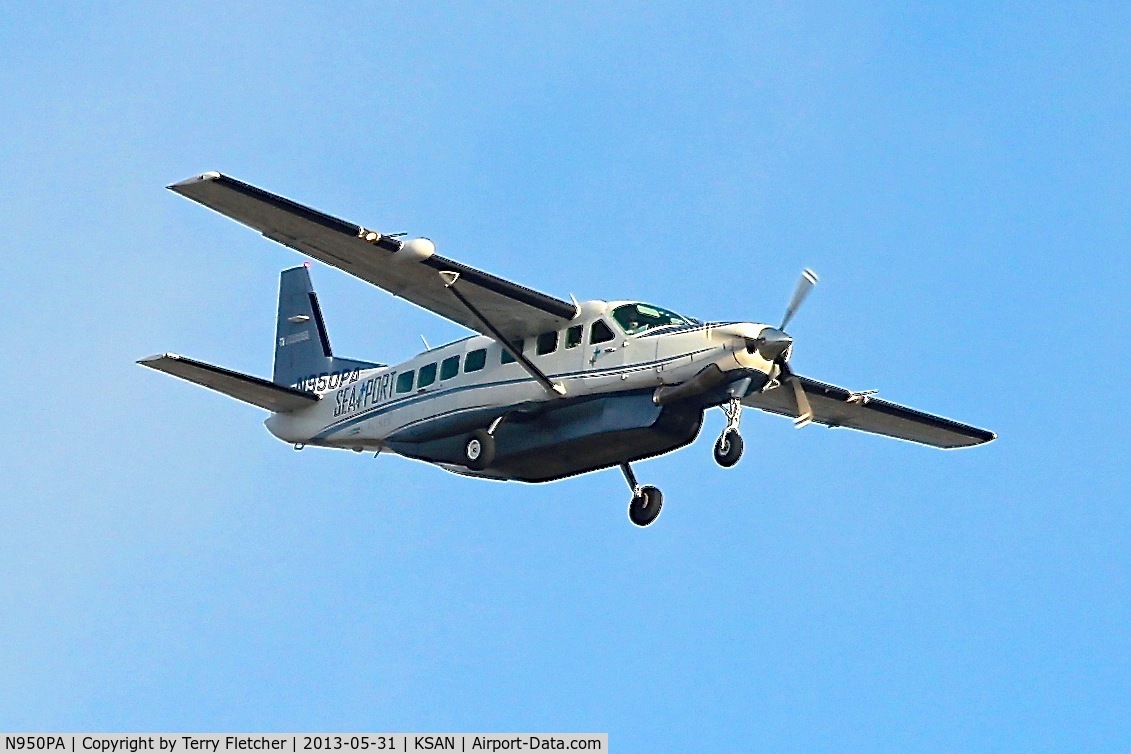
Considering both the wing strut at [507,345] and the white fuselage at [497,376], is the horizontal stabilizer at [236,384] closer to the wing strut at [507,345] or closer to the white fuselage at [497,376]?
the white fuselage at [497,376]

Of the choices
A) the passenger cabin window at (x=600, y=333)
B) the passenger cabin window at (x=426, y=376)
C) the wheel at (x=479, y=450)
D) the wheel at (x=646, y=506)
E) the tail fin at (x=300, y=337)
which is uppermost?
the tail fin at (x=300, y=337)

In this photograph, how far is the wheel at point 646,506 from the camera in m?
33.4

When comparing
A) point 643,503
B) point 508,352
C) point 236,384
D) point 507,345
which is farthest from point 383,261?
point 643,503

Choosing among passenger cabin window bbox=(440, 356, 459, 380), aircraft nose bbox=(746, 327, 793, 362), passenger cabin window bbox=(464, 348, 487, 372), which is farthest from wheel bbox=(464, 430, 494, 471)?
aircraft nose bbox=(746, 327, 793, 362)

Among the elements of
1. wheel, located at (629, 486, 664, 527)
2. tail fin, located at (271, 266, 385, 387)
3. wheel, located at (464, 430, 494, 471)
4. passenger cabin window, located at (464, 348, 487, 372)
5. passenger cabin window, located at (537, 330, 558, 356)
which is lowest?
wheel, located at (629, 486, 664, 527)

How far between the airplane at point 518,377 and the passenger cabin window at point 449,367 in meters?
0.04

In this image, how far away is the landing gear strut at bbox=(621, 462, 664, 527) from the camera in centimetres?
3344

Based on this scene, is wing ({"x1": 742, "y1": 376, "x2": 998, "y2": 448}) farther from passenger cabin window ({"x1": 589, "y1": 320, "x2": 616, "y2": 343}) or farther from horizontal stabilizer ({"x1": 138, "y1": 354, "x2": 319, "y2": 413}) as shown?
horizontal stabilizer ({"x1": 138, "y1": 354, "x2": 319, "y2": 413})

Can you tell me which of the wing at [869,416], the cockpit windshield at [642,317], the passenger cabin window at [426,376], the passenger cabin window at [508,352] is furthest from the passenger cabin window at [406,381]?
the wing at [869,416]

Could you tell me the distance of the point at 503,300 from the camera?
1273 inches

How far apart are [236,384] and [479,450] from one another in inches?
213

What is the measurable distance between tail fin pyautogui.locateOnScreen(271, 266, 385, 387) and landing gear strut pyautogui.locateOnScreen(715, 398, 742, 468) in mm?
10080

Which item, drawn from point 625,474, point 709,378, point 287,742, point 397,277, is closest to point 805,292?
point 709,378

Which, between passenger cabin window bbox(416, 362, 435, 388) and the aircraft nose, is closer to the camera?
Result: the aircraft nose
